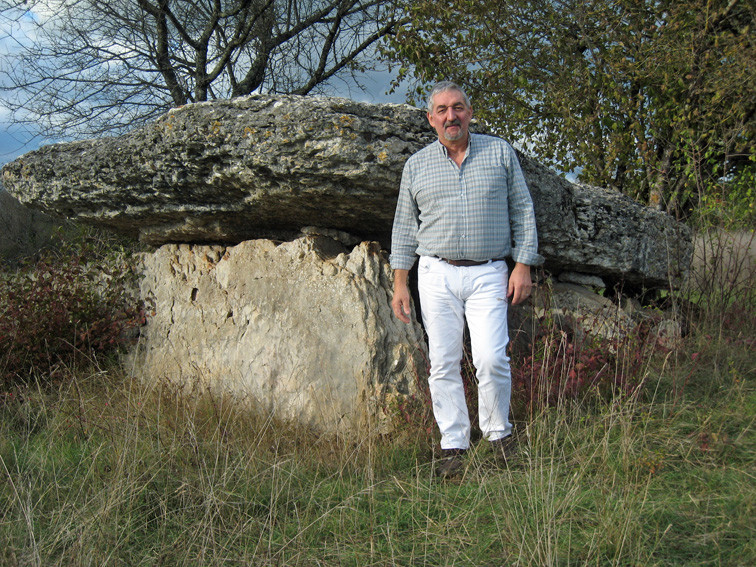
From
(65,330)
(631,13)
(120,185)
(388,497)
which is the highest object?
(631,13)

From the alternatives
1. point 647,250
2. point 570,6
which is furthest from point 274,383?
point 570,6

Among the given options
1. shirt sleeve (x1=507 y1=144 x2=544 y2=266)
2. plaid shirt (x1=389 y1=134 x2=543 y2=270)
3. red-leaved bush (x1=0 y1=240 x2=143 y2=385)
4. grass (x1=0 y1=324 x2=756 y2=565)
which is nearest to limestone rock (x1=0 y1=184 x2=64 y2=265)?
red-leaved bush (x1=0 y1=240 x2=143 y2=385)

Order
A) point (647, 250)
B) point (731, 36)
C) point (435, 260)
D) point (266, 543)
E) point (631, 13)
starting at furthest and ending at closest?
point (631, 13) → point (731, 36) → point (647, 250) → point (435, 260) → point (266, 543)

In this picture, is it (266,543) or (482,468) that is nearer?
(266,543)

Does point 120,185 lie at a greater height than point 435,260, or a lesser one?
greater

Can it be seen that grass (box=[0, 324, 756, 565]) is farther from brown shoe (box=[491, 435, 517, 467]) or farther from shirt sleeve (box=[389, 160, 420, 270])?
shirt sleeve (box=[389, 160, 420, 270])

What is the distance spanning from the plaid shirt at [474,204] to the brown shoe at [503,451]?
1106 millimetres

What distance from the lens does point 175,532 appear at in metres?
3.16

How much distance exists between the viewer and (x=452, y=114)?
3.84 metres

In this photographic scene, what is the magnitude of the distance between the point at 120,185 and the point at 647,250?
4910 millimetres

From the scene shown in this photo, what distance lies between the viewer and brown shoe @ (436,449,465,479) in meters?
3.65

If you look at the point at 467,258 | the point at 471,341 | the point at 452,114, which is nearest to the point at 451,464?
the point at 471,341

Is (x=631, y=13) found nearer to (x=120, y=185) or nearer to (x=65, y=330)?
(x=120, y=185)

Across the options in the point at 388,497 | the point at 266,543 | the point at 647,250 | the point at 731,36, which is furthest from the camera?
the point at 731,36
